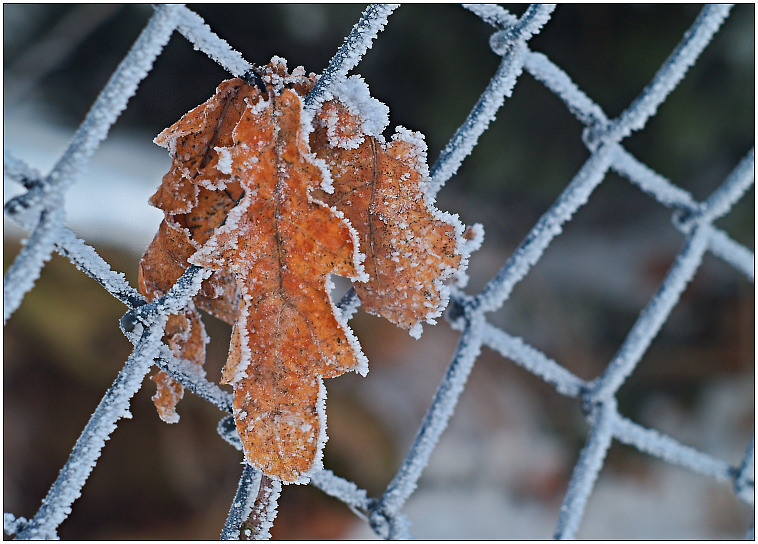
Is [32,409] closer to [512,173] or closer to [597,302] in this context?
[512,173]

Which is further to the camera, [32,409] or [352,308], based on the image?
[32,409]

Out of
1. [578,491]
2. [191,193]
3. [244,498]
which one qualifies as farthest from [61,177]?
[578,491]

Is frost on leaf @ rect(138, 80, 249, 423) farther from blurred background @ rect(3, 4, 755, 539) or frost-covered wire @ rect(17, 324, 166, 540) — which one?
blurred background @ rect(3, 4, 755, 539)

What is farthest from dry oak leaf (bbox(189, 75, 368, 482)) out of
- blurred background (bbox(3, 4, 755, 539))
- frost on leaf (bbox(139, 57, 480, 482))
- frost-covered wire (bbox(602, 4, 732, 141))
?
blurred background (bbox(3, 4, 755, 539))

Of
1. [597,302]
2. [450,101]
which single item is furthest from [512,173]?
[597,302]

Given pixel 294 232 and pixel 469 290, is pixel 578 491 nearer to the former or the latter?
pixel 294 232

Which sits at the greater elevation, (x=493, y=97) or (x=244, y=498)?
(x=493, y=97)
